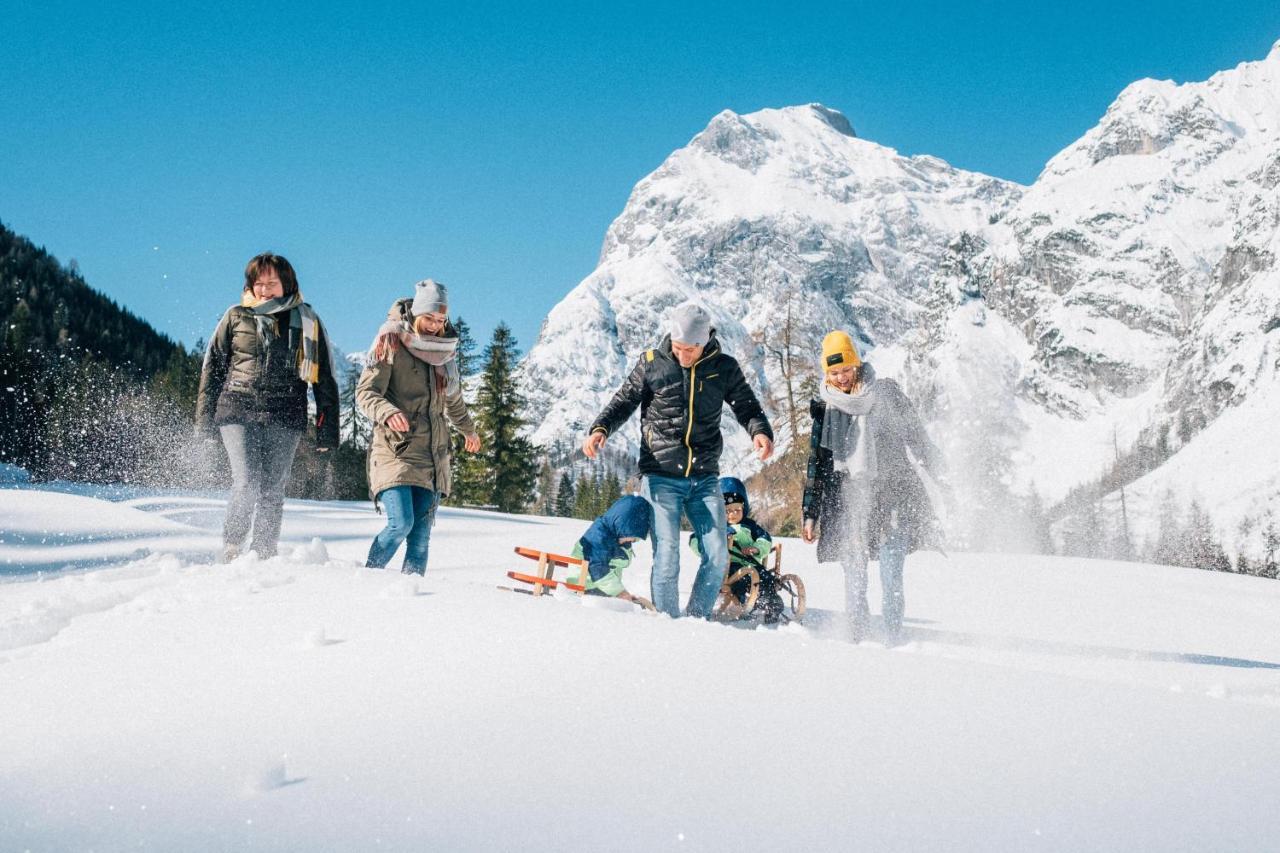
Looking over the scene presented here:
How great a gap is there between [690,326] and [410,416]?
5.90 feet

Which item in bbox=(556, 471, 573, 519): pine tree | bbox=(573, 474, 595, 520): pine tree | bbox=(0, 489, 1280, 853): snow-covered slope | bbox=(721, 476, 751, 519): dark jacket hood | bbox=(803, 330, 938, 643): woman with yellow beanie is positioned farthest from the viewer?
bbox=(556, 471, 573, 519): pine tree

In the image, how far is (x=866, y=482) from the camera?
5230 millimetres

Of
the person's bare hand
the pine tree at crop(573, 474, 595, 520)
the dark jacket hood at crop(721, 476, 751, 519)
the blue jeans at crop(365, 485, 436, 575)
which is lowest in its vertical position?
the pine tree at crop(573, 474, 595, 520)

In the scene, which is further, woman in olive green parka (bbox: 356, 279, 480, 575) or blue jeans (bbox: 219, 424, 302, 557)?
blue jeans (bbox: 219, 424, 302, 557)

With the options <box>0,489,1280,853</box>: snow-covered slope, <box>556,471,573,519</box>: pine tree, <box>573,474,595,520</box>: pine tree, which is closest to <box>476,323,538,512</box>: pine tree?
<box>0,489,1280,853</box>: snow-covered slope

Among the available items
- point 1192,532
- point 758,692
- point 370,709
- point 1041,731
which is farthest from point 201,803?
point 1192,532

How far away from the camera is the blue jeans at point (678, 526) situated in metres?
5.07

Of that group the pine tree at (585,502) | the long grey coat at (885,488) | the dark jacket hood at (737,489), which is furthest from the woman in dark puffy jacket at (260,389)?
the pine tree at (585,502)

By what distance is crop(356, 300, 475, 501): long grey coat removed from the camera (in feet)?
16.4

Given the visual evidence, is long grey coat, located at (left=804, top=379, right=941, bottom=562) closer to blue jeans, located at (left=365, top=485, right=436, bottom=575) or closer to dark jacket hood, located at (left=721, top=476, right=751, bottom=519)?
dark jacket hood, located at (left=721, top=476, right=751, bottom=519)

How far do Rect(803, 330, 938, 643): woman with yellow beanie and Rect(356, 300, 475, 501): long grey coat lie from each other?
2.32 meters

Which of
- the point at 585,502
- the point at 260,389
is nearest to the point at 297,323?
the point at 260,389

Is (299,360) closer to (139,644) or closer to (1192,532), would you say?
(139,644)

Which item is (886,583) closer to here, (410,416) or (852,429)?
(852,429)
